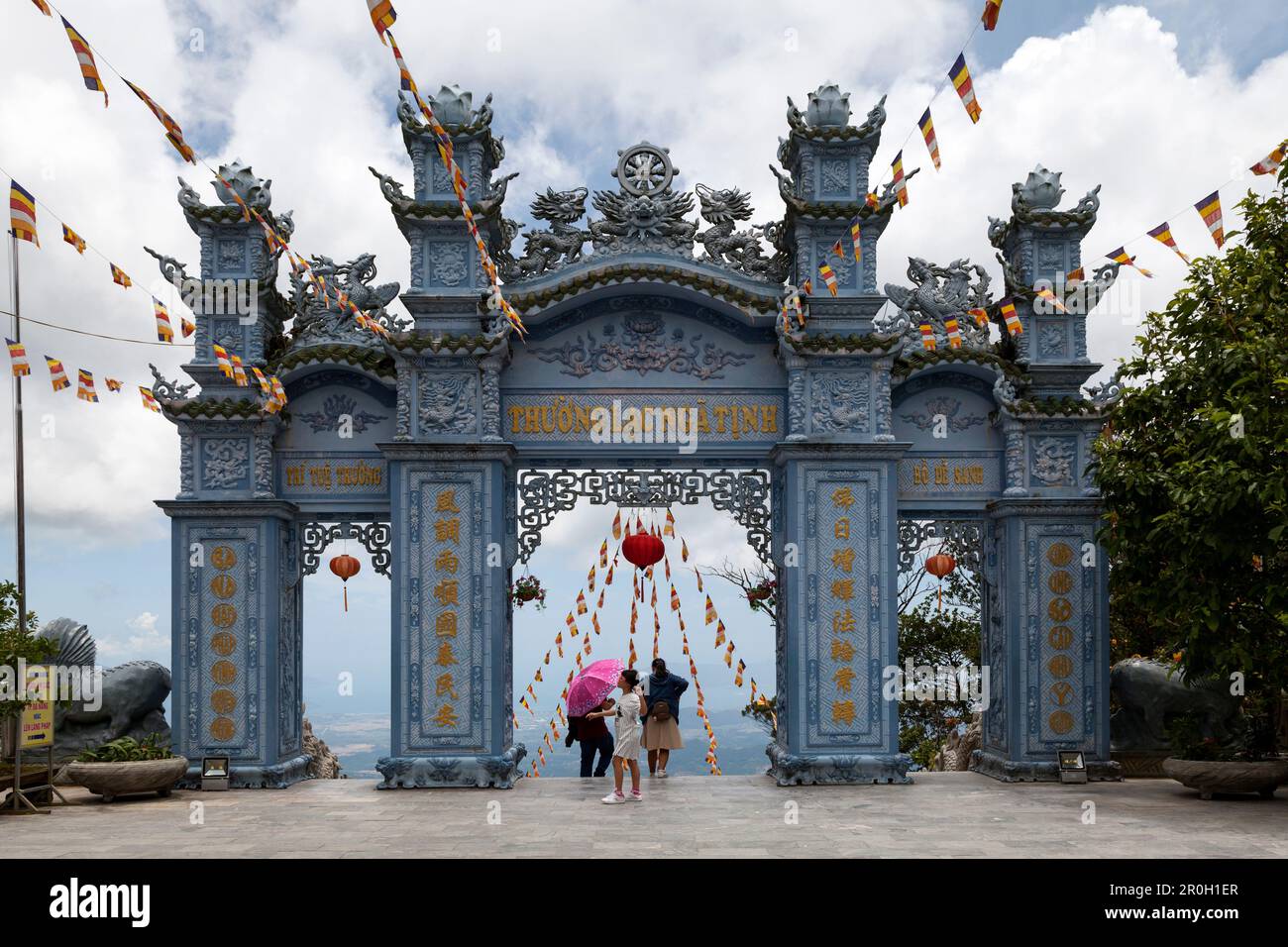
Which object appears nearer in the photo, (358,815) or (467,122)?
(358,815)

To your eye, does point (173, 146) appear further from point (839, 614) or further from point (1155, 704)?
point (1155, 704)

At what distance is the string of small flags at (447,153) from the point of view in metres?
6.61

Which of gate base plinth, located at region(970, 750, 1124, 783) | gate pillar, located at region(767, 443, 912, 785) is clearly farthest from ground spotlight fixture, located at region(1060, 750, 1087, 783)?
gate pillar, located at region(767, 443, 912, 785)

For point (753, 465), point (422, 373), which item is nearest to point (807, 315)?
point (753, 465)

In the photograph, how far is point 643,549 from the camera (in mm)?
10234

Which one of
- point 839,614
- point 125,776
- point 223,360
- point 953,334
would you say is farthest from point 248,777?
point 953,334

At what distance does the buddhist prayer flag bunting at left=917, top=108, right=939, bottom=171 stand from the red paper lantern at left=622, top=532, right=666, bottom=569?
13.2ft

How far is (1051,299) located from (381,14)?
6.64m

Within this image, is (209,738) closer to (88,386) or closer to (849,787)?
(88,386)

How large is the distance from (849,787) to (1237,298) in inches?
206

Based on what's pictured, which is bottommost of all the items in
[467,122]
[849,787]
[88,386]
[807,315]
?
[849,787]

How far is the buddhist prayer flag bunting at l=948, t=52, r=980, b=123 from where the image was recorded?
716cm

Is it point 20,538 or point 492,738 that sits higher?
point 20,538

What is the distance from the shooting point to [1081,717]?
1040 centimetres
